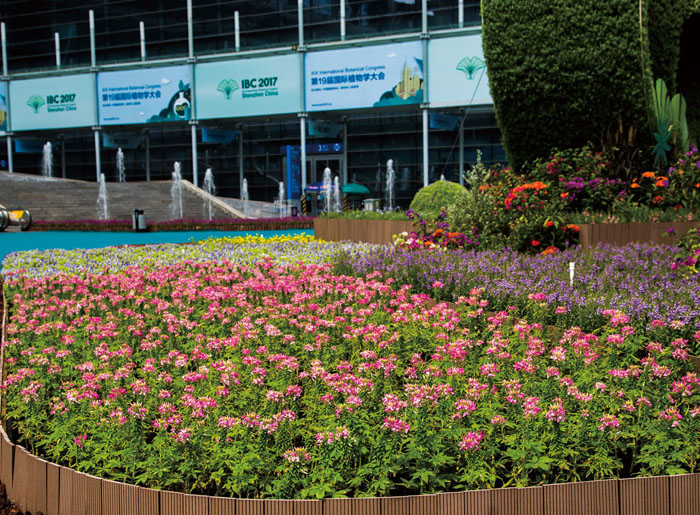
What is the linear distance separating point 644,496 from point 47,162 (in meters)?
53.5

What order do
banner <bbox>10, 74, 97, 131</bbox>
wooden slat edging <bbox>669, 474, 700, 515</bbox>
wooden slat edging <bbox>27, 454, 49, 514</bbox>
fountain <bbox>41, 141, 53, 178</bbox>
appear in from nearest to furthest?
1. wooden slat edging <bbox>669, 474, 700, 515</bbox>
2. wooden slat edging <bbox>27, 454, 49, 514</bbox>
3. banner <bbox>10, 74, 97, 131</bbox>
4. fountain <bbox>41, 141, 53, 178</bbox>

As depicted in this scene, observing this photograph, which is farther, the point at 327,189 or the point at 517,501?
the point at 327,189

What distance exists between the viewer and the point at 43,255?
1307cm

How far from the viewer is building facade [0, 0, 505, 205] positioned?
37.3 metres

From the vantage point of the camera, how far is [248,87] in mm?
40406

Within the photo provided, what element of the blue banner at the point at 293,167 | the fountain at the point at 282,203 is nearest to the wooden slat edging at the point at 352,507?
the fountain at the point at 282,203

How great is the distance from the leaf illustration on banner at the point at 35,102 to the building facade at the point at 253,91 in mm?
88

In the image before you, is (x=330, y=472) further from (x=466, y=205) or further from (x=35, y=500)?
(x=466, y=205)

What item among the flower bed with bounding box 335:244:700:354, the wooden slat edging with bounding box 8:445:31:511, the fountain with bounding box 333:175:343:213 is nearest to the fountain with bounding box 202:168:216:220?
the fountain with bounding box 333:175:343:213

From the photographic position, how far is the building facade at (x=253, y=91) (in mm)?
37344

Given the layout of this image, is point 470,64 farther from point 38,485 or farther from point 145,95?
point 38,485

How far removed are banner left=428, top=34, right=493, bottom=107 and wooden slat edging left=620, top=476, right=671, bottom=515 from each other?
3424 cm

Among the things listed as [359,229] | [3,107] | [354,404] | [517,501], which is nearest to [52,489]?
[354,404]

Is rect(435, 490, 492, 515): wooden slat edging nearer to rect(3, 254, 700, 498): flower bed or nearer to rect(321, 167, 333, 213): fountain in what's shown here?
rect(3, 254, 700, 498): flower bed
